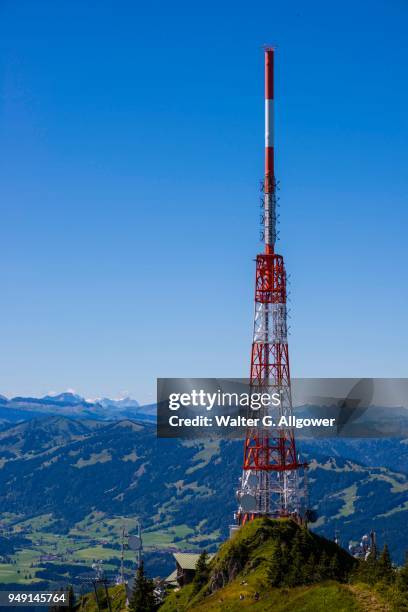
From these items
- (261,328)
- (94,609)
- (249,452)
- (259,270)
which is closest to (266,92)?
(259,270)

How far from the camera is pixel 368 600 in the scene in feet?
265

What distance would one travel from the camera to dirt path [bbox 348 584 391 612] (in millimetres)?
77938

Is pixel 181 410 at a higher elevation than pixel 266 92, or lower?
lower

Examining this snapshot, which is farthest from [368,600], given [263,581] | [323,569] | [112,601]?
[112,601]

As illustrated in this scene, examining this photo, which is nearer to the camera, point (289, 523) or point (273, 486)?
point (289, 523)

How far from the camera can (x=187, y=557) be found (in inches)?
4857

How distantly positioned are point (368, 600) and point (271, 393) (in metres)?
44.7

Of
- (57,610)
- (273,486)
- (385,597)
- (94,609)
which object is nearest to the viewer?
(385,597)

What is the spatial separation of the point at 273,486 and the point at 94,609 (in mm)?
35417

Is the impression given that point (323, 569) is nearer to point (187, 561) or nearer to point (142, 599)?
point (142, 599)

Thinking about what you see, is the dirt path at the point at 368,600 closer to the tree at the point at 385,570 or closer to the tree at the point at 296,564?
the tree at the point at 385,570

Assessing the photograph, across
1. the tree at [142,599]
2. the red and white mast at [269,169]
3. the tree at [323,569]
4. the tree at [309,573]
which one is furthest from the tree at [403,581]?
the red and white mast at [269,169]

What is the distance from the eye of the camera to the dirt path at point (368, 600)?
256ft

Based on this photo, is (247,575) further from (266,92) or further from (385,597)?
(266,92)
